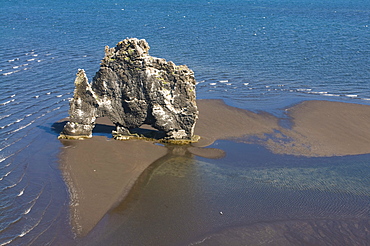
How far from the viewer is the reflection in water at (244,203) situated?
1748 cm

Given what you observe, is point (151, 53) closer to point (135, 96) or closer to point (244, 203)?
point (135, 96)

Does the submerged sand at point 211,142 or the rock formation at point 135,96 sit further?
the rock formation at point 135,96

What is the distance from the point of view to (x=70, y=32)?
62.0 meters

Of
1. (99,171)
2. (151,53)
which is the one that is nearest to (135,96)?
(99,171)

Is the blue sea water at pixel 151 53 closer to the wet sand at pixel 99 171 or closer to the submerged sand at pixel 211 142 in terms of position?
the wet sand at pixel 99 171

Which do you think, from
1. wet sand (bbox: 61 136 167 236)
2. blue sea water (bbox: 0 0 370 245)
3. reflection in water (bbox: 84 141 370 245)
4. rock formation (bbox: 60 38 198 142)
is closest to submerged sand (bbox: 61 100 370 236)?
wet sand (bbox: 61 136 167 236)

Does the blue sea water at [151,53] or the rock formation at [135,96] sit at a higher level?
the rock formation at [135,96]

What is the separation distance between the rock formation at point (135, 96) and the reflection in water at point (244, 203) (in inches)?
101

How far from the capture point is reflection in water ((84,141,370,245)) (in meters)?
17.5

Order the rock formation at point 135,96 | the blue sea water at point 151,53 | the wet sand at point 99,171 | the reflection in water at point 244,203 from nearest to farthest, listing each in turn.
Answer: the reflection in water at point 244,203 → the wet sand at point 99,171 → the blue sea water at point 151,53 → the rock formation at point 135,96

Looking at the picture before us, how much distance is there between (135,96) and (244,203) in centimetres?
1057

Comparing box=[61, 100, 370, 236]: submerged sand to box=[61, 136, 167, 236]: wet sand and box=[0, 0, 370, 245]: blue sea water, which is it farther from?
box=[0, 0, 370, 245]: blue sea water

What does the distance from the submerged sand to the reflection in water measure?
0.90 meters

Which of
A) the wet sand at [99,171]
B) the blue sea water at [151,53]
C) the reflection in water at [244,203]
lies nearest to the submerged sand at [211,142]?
the wet sand at [99,171]
